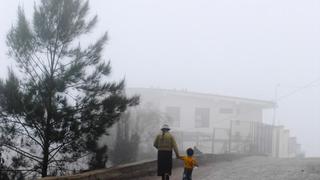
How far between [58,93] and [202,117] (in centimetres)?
2269

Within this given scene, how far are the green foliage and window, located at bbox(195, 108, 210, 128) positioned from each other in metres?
19.7

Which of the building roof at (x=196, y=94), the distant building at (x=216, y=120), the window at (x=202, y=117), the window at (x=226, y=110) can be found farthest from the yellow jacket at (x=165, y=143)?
the window at (x=226, y=110)

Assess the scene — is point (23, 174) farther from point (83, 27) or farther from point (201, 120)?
point (201, 120)

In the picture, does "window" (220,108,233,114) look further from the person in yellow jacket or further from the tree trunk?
the person in yellow jacket

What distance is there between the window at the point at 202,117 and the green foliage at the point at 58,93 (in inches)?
777

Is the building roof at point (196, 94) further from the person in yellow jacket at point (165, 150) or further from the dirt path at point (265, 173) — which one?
the person in yellow jacket at point (165, 150)

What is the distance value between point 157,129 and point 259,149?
7.32 meters

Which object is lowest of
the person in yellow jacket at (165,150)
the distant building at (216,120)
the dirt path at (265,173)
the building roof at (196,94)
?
the dirt path at (265,173)

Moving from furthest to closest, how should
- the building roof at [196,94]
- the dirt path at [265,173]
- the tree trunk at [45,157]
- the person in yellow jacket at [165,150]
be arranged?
1. the building roof at [196,94]
2. the tree trunk at [45,157]
3. the dirt path at [265,173]
4. the person in yellow jacket at [165,150]

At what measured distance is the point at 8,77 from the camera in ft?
62.3

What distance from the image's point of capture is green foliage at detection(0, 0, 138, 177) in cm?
1886

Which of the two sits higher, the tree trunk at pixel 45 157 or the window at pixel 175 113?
the window at pixel 175 113

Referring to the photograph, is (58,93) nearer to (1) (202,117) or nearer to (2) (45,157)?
(2) (45,157)

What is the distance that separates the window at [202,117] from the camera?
40.2 metres
